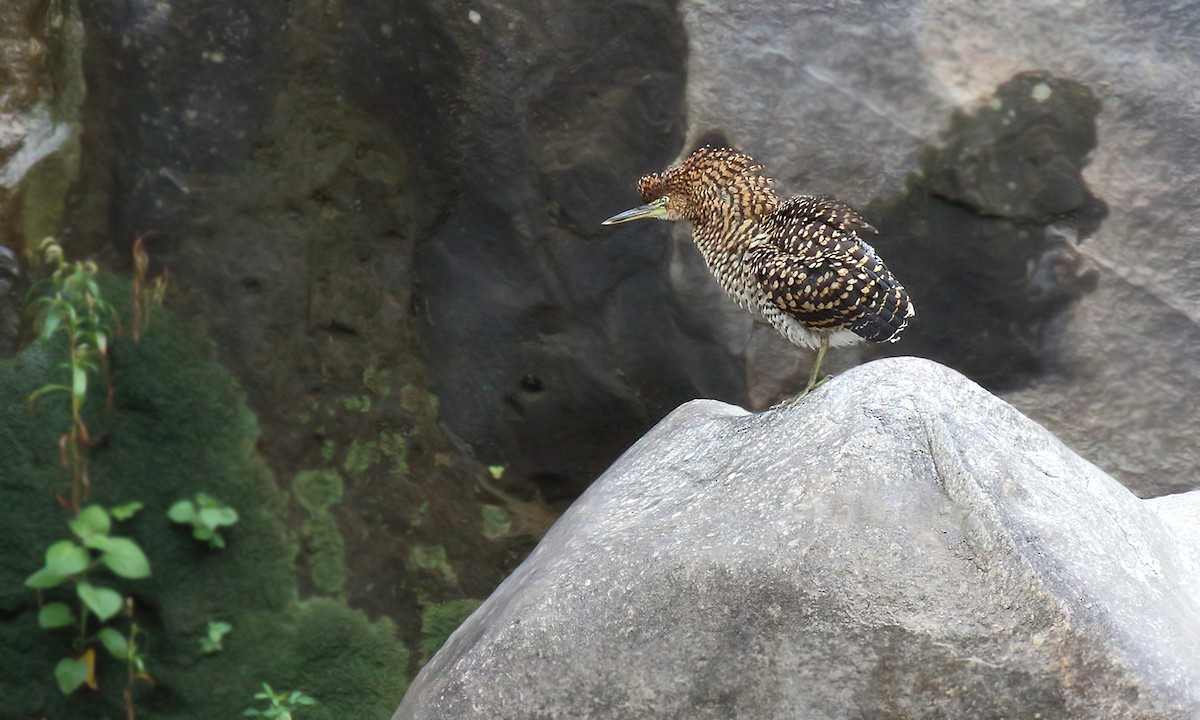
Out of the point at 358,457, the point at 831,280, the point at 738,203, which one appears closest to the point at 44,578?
the point at 358,457

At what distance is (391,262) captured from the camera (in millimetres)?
4141

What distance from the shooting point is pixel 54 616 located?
406 centimetres

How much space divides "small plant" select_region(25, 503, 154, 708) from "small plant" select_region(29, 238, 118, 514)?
162 mm

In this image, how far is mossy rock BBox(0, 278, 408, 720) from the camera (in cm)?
412

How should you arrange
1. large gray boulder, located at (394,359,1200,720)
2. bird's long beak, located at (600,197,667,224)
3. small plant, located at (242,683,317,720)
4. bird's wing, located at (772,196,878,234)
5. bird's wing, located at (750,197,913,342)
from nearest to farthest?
large gray boulder, located at (394,359,1200,720), bird's wing, located at (750,197,913,342), bird's wing, located at (772,196,878,234), bird's long beak, located at (600,197,667,224), small plant, located at (242,683,317,720)

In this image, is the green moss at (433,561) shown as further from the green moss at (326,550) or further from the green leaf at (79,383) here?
the green leaf at (79,383)

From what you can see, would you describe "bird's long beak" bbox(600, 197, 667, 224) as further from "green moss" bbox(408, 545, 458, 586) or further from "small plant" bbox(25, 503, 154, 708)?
"small plant" bbox(25, 503, 154, 708)

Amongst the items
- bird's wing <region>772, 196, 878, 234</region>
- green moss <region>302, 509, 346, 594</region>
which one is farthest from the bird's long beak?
green moss <region>302, 509, 346, 594</region>

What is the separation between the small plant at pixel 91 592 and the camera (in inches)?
155

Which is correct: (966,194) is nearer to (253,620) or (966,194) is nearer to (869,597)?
(869,597)

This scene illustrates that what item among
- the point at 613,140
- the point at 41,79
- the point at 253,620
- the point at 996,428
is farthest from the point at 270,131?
the point at 996,428

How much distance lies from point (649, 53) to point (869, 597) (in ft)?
6.50

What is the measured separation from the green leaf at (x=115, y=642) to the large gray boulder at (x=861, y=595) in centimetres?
159

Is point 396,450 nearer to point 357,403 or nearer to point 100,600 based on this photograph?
point 357,403
